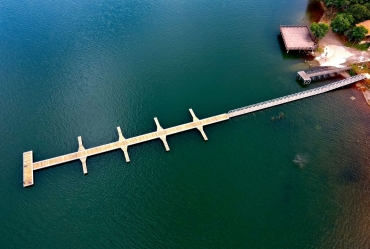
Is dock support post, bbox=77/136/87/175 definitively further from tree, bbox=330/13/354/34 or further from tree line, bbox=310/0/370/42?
tree, bbox=330/13/354/34

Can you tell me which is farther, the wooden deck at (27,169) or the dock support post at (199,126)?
the dock support post at (199,126)

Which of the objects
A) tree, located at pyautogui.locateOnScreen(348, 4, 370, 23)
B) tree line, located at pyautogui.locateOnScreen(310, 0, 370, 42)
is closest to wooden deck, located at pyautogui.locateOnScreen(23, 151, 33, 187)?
tree line, located at pyautogui.locateOnScreen(310, 0, 370, 42)

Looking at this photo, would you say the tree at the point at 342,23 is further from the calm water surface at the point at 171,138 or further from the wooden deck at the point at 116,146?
the wooden deck at the point at 116,146

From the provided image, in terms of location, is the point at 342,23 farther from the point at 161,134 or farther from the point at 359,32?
the point at 161,134

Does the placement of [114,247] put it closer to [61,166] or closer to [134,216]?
[134,216]

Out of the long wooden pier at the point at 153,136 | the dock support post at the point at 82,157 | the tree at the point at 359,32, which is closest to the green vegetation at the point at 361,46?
the tree at the point at 359,32
